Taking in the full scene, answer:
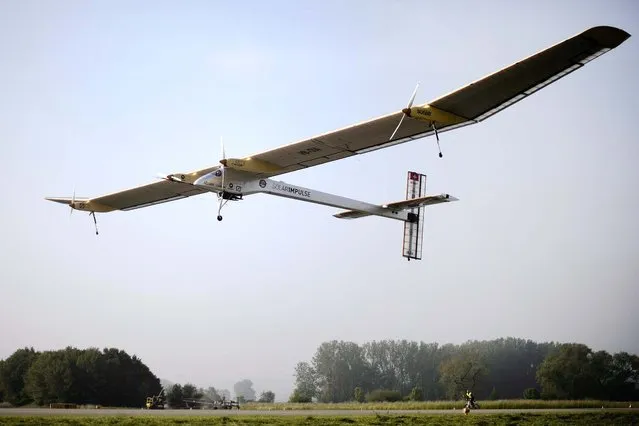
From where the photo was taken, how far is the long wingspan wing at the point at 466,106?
2312 centimetres

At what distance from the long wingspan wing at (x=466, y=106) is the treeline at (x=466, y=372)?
64.9 ft

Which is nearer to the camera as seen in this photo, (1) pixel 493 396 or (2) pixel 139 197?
(2) pixel 139 197

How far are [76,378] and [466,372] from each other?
25658mm

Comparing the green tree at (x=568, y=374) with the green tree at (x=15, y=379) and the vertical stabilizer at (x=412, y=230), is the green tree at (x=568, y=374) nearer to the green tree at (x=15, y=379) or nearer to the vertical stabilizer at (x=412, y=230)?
the vertical stabilizer at (x=412, y=230)

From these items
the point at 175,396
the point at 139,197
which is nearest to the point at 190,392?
the point at 175,396

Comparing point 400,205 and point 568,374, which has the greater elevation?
point 400,205

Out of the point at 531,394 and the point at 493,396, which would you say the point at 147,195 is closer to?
the point at 493,396

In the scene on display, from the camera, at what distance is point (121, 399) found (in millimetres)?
46031

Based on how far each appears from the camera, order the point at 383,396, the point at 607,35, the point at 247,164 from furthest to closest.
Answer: the point at 383,396 → the point at 247,164 → the point at 607,35

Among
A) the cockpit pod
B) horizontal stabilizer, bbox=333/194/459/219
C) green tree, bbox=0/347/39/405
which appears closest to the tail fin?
horizontal stabilizer, bbox=333/194/459/219

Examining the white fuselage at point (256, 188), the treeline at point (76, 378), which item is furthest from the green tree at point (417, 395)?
the treeline at point (76, 378)

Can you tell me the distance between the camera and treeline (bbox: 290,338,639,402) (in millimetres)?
43844

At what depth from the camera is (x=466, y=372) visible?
1850 inches

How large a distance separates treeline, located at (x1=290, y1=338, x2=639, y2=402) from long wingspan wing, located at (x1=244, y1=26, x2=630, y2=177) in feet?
64.9
